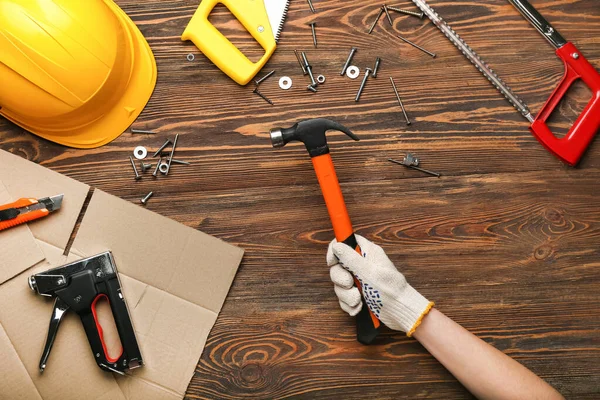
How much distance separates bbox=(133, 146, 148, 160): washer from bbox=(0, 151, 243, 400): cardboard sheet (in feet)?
0.43

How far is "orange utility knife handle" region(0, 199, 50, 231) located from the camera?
135cm

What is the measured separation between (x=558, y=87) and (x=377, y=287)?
29.9 inches

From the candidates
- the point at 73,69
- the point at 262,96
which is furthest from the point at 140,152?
the point at 262,96

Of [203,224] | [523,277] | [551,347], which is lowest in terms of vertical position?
[551,347]

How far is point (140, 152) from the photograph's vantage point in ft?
4.67

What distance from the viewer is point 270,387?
1.40 metres

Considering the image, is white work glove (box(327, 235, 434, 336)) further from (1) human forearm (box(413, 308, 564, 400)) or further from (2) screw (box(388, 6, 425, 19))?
(2) screw (box(388, 6, 425, 19))

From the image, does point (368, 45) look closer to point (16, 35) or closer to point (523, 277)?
point (523, 277)

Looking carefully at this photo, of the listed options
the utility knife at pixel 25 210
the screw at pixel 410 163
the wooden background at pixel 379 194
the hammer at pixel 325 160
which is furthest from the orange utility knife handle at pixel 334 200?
the utility knife at pixel 25 210

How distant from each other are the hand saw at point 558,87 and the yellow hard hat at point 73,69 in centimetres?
81

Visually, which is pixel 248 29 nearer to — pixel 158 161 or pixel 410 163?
pixel 158 161

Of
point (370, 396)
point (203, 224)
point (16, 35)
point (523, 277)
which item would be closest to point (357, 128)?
point (203, 224)

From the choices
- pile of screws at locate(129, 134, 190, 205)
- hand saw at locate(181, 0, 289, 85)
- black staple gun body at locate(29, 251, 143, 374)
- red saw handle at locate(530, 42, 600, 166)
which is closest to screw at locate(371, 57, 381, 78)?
hand saw at locate(181, 0, 289, 85)

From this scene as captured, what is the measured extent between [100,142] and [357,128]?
2.32ft
